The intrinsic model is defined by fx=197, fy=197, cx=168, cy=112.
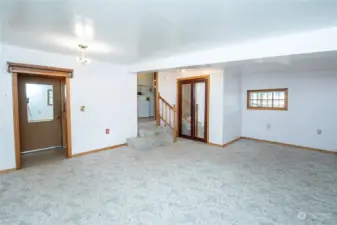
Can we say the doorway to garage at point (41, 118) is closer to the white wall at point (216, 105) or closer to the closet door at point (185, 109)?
the closet door at point (185, 109)

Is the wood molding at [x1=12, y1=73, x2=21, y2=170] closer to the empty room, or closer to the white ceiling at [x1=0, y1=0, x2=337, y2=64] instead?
the empty room

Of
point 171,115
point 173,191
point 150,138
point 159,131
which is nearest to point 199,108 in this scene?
point 171,115

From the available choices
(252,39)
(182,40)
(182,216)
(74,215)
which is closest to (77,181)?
(74,215)

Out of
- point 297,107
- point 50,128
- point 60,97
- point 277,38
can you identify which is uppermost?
point 277,38

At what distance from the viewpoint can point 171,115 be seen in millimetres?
6930

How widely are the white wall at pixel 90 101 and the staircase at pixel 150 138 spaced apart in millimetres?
297

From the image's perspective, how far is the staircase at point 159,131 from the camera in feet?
17.6

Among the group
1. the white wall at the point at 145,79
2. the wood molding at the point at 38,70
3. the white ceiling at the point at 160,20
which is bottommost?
the wood molding at the point at 38,70

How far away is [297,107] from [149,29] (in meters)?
4.98

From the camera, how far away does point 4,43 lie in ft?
11.0

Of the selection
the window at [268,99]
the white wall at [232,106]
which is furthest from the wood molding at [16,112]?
the window at [268,99]

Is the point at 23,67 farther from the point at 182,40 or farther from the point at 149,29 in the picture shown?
the point at 182,40

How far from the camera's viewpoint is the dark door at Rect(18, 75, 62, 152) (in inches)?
186

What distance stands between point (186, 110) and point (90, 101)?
311 cm
